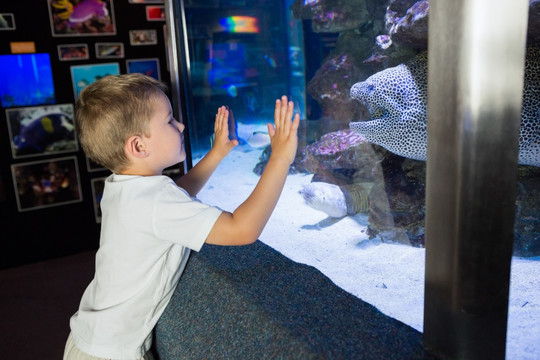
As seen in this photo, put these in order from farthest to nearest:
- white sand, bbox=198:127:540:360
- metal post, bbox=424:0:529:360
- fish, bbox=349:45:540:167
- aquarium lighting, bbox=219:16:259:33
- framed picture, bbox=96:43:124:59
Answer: framed picture, bbox=96:43:124:59, aquarium lighting, bbox=219:16:259:33, fish, bbox=349:45:540:167, white sand, bbox=198:127:540:360, metal post, bbox=424:0:529:360

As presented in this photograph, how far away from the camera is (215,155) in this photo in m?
1.37

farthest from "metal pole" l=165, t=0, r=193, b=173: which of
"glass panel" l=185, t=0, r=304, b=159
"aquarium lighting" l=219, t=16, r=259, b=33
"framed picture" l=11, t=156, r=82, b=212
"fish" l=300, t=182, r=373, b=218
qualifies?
"framed picture" l=11, t=156, r=82, b=212

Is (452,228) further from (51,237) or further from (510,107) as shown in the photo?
(51,237)

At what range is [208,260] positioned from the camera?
3.97ft

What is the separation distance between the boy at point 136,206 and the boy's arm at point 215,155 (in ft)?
0.82

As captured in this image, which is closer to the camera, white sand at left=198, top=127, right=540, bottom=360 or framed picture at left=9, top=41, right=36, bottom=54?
white sand at left=198, top=127, right=540, bottom=360

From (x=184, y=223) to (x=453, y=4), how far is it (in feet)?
2.04

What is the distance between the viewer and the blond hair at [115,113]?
102 centimetres

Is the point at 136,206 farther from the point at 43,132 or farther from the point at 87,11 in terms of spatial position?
the point at 87,11

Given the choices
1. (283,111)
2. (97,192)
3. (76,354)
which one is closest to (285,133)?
(283,111)

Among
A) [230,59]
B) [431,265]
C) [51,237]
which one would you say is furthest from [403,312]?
[51,237]

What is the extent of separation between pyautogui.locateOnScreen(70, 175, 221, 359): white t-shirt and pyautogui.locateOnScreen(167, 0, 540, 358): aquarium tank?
44cm

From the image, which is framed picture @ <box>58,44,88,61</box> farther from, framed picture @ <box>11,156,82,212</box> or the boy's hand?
the boy's hand

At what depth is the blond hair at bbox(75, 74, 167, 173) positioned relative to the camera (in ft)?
3.35
